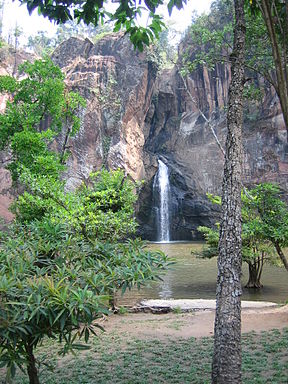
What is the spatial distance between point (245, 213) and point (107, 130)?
17.8 m

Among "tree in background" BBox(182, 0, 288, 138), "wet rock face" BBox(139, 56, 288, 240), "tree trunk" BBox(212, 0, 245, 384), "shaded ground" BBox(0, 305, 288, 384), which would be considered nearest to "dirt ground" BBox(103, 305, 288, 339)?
"shaded ground" BBox(0, 305, 288, 384)

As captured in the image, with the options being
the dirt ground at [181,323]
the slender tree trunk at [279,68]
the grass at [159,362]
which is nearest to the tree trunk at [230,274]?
the slender tree trunk at [279,68]

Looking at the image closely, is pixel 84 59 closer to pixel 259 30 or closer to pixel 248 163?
pixel 248 163

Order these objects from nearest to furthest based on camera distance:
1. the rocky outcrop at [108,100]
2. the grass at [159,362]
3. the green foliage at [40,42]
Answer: the grass at [159,362], the rocky outcrop at [108,100], the green foliage at [40,42]

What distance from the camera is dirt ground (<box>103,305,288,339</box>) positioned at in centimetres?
633

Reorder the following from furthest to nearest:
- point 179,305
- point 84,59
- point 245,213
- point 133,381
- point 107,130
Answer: point 84,59 → point 107,130 → point 245,213 → point 179,305 → point 133,381

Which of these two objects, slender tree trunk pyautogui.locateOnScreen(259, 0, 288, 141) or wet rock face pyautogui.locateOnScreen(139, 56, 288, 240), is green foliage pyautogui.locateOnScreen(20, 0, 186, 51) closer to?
slender tree trunk pyautogui.locateOnScreen(259, 0, 288, 141)

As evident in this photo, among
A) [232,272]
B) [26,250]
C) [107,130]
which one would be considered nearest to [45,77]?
[26,250]

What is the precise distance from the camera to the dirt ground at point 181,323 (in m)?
6.33

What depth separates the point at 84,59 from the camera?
28.0m

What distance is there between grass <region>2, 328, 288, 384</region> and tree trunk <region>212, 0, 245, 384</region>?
0.69m

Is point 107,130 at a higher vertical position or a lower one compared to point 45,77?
higher

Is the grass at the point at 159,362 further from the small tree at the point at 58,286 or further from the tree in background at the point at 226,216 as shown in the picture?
the small tree at the point at 58,286

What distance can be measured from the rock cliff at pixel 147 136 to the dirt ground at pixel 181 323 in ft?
56.0
